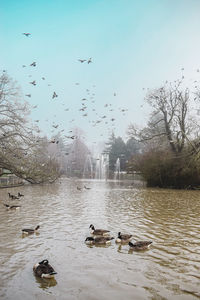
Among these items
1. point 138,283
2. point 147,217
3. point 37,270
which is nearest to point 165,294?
point 138,283

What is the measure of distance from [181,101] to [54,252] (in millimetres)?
30579

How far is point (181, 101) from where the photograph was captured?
33.8 meters

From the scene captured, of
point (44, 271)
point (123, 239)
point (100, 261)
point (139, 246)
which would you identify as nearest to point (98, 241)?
point (123, 239)

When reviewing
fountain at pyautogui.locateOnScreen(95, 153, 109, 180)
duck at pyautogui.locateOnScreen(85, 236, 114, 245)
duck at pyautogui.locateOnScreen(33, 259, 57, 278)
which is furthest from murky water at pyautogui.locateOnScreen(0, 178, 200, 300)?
fountain at pyautogui.locateOnScreen(95, 153, 109, 180)

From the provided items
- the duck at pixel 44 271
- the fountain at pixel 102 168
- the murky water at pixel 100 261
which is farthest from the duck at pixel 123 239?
the fountain at pixel 102 168

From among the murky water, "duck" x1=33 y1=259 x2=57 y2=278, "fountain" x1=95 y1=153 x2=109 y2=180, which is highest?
"fountain" x1=95 y1=153 x2=109 y2=180

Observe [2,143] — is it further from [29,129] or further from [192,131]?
[192,131]

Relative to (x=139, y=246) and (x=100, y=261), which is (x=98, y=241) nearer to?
(x=139, y=246)

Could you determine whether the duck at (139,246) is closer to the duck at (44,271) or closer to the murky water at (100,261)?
the murky water at (100,261)

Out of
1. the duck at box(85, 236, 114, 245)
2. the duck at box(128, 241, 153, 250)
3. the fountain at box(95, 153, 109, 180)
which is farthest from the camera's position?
the fountain at box(95, 153, 109, 180)

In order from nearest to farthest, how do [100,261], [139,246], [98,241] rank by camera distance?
[100,261] < [139,246] < [98,241]

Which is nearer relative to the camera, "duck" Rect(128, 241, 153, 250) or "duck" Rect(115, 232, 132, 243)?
"duck" Rect(128, 241, 153, 250)

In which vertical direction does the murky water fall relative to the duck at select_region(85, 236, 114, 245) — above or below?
below

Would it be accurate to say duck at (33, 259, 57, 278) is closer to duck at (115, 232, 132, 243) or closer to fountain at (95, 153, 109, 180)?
duck at (115, 232, 132, 243)
